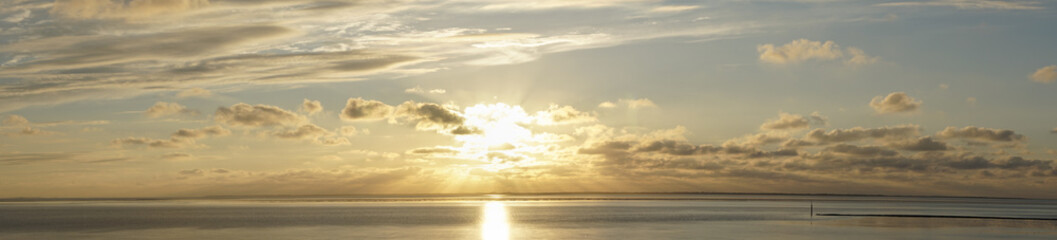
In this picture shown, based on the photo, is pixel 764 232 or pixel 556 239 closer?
pixel 556 239

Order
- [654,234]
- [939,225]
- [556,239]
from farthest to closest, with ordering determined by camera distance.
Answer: [939,225], [654,234], [556,239]

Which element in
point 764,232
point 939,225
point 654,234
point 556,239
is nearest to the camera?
point 556,239

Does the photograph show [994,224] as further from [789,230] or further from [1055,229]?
[789,230]

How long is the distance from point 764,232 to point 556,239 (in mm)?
23812

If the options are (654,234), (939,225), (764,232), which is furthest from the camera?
(939,225)

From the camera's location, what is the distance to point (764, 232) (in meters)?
87.7

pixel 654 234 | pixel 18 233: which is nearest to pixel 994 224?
pixel 654 234

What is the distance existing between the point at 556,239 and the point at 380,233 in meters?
18.9

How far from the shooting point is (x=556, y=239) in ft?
250

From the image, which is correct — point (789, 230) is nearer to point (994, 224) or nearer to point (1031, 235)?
point (1031, 235)

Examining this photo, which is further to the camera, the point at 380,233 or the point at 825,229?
the point at 825,229

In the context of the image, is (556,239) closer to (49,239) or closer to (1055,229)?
(49,239)

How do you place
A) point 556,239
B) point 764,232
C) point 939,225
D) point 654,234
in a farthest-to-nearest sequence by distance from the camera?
point 939,225 → point 764,232 → point 654,234 → point 556,239

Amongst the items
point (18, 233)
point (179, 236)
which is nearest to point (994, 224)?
point (179, 236)
